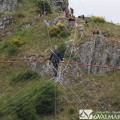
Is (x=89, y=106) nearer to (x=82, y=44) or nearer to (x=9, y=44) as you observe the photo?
(x=82, y=44)

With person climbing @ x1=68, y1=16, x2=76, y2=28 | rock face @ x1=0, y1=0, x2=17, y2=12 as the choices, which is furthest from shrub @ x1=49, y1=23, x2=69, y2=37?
rock face @ x1=0, y1=0, x2=17, y2=12

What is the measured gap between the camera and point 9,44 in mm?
48375

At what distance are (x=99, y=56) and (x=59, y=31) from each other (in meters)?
5.37

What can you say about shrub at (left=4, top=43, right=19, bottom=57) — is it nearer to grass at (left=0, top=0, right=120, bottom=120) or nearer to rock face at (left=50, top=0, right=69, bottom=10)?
grass at (left=0, top=0, right=120, bottom=120)

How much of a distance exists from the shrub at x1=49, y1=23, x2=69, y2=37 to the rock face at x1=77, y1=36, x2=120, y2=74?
3444 mm

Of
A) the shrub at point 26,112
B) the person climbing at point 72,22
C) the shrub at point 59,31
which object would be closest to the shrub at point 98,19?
the person climbing at point 72,22

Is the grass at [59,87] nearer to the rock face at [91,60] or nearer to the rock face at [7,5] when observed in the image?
the rock face at [91,60]

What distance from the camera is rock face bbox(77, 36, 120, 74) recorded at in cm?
4297

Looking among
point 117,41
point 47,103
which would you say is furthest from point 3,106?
point 117,41

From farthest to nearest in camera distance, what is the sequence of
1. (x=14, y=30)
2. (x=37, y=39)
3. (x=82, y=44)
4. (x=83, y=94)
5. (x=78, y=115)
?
(x=14, y=30) → (x=37, y=39) → (x=82, y=44) → (x=83, y=94) → (x=78, y=115)

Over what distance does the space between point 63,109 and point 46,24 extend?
1313cm

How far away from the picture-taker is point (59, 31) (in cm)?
4722

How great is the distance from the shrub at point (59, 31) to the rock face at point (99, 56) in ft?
11.3

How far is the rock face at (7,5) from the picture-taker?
179 ft
